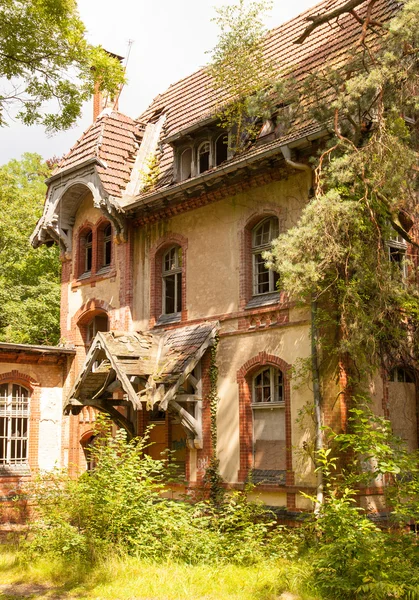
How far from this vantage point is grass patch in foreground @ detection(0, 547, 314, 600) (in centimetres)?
895

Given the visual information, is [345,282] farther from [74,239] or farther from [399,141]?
[74,239]

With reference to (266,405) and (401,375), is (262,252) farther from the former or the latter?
(401,375)

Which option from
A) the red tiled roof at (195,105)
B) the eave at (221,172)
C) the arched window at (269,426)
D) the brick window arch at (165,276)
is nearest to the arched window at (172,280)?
the brick window arch at (165,276)

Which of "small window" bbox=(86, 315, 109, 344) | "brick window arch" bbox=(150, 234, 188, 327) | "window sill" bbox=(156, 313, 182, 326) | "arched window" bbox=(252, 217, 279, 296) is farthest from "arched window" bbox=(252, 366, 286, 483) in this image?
"small window" bbox=(86, 315, 109, 344)

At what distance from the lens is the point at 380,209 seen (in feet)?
38.8

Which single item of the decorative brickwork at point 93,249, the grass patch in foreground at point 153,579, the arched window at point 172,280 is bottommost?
the grass patch in foreground at point 153,579

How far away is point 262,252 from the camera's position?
49.8 feet

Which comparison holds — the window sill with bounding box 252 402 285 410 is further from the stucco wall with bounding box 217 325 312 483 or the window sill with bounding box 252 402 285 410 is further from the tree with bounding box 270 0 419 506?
the tree with bounding box 270 0 419 506

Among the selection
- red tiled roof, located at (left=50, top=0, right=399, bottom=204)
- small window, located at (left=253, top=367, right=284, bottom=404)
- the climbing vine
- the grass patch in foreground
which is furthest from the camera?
red tiled roof, located at (left=50, top=0, right=399, bottom=204)

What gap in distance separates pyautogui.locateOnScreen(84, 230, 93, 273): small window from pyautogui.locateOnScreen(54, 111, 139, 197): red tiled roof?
1.94m

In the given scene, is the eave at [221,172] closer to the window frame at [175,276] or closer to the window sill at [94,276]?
the window frame at [175,276]

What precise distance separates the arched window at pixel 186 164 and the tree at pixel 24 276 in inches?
400

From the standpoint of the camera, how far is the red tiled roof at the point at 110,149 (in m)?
18.3

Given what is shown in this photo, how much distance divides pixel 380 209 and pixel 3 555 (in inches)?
320
